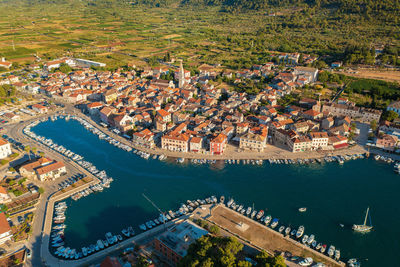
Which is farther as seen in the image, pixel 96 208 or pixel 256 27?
pixel 256 27

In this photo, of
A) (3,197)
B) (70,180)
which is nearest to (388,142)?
(70,180)

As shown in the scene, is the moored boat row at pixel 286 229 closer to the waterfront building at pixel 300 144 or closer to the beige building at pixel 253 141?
the beige building at pixel 253 141

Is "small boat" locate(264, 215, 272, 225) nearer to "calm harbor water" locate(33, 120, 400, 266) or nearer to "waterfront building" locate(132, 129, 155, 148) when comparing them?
"calm harbor water" locate(33, 120, 400, 266)

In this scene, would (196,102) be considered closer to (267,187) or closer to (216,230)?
(267,187)

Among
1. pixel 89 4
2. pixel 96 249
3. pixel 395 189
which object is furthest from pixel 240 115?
pixel 89 4

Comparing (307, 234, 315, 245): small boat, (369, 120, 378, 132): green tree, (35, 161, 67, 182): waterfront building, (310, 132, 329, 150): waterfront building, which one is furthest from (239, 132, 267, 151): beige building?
(35, 161, 67, 182): waterfront building
